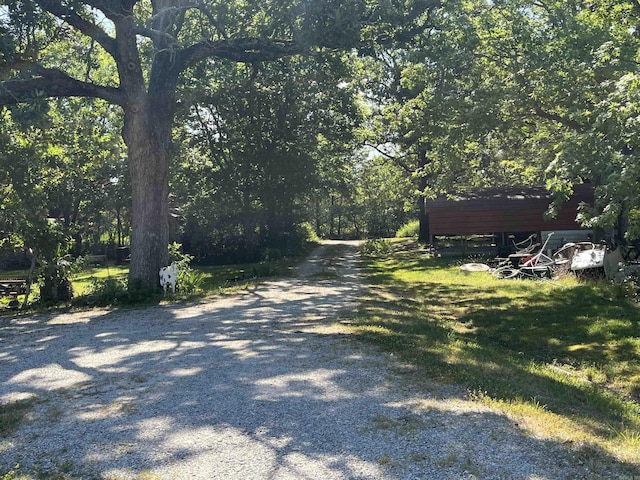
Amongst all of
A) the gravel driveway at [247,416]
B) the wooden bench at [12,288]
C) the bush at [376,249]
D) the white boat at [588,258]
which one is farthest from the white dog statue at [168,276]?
the bush at [376,249]

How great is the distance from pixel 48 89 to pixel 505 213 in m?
18.7

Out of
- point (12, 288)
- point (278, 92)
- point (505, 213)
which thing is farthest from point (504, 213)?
point (12, 288)

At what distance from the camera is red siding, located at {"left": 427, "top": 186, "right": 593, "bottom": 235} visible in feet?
75.8

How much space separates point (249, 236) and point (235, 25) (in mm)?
12371

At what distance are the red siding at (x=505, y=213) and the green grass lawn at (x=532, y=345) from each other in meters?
8.72

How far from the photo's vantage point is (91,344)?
24.4ft

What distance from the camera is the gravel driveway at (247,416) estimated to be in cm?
327

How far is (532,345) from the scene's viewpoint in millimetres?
8367

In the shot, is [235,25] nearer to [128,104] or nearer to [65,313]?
[128,104]

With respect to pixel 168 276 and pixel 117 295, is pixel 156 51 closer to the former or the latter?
pixel 168 276

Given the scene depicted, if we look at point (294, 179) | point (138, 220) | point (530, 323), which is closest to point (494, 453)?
point (530, 323)

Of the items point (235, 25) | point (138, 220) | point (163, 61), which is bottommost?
point (138, 220)

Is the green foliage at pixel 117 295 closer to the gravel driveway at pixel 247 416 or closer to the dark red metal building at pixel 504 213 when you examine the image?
the gravel driveway at pixel 247 416

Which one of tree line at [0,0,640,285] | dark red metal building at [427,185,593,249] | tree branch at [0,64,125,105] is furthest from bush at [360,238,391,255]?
tree branch at [0,64,125,105]
